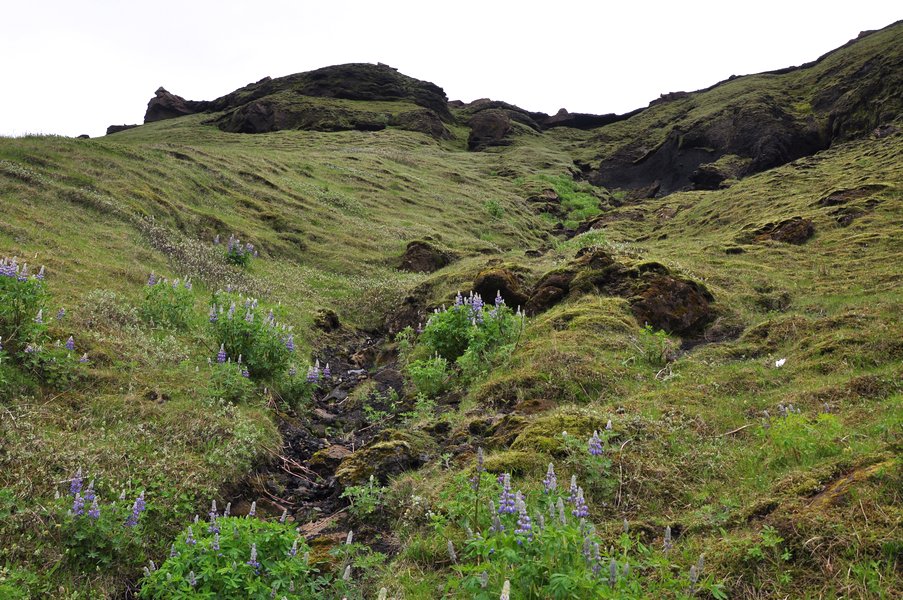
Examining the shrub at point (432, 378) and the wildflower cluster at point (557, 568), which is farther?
the shrub at point (432, 378)

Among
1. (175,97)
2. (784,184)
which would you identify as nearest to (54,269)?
(784,184)

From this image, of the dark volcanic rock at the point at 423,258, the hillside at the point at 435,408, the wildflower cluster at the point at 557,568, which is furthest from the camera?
the dark volcanic rock at the point at 423,258

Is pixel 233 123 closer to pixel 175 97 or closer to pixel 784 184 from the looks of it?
pixel 175 97

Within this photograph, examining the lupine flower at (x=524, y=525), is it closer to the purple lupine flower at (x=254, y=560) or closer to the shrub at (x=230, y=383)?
the purple lupine flower at (x=254, y=560)

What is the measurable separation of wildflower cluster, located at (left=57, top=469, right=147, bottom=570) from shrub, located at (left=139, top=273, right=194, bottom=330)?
17.7ft

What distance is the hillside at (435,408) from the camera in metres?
3.92

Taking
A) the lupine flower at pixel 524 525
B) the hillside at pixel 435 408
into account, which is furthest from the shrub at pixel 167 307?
the lupine flower at pixel 524 525

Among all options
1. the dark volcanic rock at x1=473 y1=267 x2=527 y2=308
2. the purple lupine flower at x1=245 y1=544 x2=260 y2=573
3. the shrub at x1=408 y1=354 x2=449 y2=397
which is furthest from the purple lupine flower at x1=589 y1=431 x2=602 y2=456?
the dark volcanic rock at x1=473 y1=267 x2=527 y2=308

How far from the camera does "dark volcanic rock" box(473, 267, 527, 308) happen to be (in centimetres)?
1295

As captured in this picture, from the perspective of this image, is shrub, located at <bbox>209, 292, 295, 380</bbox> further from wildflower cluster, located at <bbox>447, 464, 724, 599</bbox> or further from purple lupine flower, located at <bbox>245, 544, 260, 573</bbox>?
wildflower cluster, located at <bbox>447, 464, 724, 599</bbox>

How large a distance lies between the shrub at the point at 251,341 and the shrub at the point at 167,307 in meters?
1.24

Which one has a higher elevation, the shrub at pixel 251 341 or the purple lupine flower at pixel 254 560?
the shrub at pixel 251 341

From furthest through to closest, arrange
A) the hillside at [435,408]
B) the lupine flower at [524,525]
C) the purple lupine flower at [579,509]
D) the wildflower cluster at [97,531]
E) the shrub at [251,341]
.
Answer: the shrub at [251,341] < the wildflower cluster at [97,531] < the hillside at [435,408] < the purple lupine flower at [579,509] < the lupine flower at [524,525]

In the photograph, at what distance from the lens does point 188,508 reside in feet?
18.0
